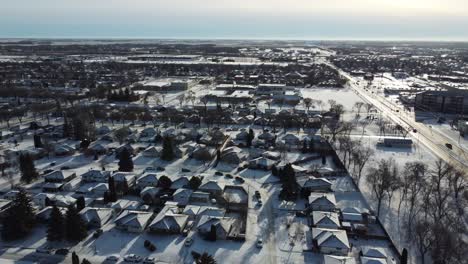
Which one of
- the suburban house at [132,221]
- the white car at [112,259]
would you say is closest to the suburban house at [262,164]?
the suburban house at [132,221]

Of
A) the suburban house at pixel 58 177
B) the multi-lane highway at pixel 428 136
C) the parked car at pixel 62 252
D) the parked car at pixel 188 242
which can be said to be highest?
the multi-lane highway at pixel 428 136

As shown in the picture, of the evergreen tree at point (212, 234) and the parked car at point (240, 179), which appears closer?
the evergreen tree at point (212, 234)

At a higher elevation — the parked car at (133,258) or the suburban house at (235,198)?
the suburban house at (235,198)

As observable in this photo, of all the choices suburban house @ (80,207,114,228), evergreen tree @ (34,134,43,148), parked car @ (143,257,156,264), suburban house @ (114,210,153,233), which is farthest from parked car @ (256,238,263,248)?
evergreen tree @ (34,134,43,148)

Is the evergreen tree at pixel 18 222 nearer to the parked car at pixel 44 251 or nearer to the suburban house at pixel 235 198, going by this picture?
the parked car at pixel 44 251

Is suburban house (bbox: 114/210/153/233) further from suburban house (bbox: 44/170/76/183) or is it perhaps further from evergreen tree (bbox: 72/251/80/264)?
suburban house (bbox: 44/170/76/183)

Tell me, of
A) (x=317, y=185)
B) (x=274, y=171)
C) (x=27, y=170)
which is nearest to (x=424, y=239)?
(x=317, y=185)

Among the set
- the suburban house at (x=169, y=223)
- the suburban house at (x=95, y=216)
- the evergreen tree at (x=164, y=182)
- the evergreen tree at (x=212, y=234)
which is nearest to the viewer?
the evergreen tree at (x=212, y=234)
